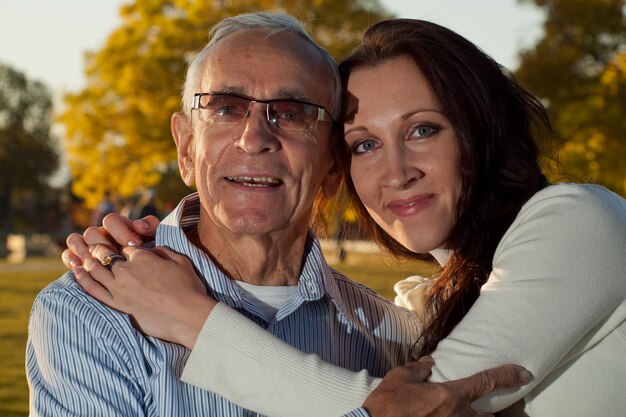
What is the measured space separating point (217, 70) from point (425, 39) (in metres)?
0.88

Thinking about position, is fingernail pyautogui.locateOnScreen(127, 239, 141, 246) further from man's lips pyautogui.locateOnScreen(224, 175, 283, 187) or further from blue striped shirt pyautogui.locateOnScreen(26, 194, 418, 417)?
man's lips pyautogui.locateOnScreen(224, 175, 283, 187)

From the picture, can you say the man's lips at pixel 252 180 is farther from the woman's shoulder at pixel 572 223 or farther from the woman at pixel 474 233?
the woman's shoulder at pixel 572 223

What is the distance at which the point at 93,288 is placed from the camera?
317 cm

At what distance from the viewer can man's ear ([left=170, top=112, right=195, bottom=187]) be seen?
12.3 feet

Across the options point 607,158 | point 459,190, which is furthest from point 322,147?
point 607,158

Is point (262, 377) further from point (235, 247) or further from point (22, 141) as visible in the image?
point (22, 141)

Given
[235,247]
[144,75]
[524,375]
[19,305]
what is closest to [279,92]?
[235,247]

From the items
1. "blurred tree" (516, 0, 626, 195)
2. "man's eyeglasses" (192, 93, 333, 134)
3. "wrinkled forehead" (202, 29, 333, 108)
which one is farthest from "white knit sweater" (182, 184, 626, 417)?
"blurred tree" (516, 0, 626, 195)

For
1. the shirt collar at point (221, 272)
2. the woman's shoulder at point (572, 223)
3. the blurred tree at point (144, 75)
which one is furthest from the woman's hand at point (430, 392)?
the blurred tree at point (144, 75)

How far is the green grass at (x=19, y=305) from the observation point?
6652 mm

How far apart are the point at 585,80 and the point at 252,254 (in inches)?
1012

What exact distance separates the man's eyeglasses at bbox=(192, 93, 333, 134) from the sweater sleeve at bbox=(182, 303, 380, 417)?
2.56 feet

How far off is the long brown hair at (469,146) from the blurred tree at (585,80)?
19.4m

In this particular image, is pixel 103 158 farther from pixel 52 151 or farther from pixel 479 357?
pixel 52 151
